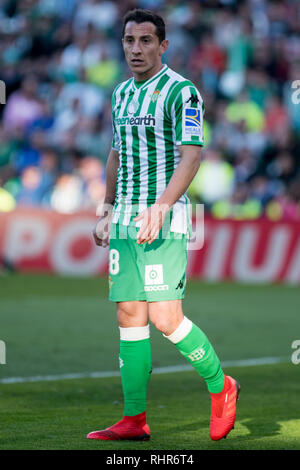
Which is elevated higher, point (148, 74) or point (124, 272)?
point (148, 74)

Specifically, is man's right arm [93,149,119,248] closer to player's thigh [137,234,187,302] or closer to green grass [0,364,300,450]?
player's thigh [137,234,187,302]

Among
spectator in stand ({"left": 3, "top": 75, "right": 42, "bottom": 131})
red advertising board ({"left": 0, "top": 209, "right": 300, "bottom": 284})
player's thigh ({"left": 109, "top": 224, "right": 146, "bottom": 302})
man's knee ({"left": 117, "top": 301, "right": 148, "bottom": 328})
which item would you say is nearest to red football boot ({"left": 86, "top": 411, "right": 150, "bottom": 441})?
man's knee ({"left": 117, "top": 301, "right": 148, "bottom": 328})

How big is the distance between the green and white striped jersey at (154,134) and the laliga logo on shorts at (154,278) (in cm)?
24

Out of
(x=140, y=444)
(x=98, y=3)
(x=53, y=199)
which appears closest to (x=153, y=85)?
(x=140, y=444)

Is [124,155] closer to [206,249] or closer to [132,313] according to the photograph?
[132,313]

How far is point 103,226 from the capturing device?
5723 mm

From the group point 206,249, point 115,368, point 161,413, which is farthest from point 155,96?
point 206,249

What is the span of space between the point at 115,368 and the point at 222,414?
2.65m

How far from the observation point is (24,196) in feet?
Result: 55.5

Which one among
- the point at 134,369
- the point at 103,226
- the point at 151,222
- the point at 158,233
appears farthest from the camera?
the point at 103,226

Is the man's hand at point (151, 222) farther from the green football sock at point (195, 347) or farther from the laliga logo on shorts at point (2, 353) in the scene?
the laliga logo on shorts at point (2, 353)

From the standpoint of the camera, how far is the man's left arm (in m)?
4.98

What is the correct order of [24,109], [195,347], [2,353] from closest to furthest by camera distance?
1. [195,347]
2. [2,353]
3. [24,109]

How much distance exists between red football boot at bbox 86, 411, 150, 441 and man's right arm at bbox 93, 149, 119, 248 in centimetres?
102
